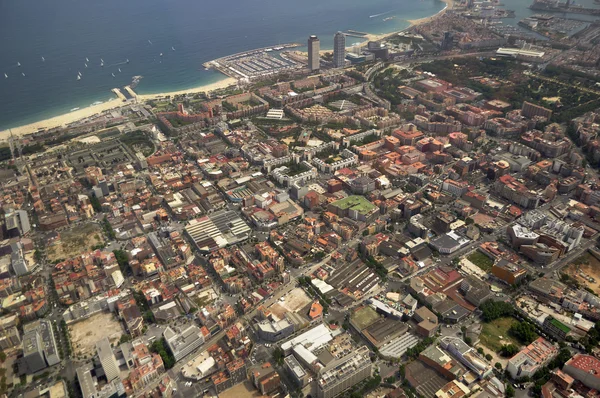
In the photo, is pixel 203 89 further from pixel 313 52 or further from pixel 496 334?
pixel 496 334

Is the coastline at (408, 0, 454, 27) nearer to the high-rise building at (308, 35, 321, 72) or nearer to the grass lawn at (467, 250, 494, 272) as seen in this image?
the high-rise building at (308, 35, 321, 72)

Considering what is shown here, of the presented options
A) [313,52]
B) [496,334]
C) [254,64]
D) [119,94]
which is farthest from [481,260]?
[254,64]

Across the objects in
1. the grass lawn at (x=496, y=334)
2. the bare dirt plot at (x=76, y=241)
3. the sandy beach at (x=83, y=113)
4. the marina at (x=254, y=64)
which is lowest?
the grass lawn at (x=496, y=334)

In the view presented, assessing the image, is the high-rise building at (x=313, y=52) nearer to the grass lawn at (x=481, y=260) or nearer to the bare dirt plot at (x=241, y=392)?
the grass lawn at (x=481, y=260)

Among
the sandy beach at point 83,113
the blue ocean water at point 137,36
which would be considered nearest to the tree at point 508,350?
the sandy beach at point 83,113

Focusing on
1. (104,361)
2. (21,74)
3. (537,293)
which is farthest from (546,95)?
(21,74)
